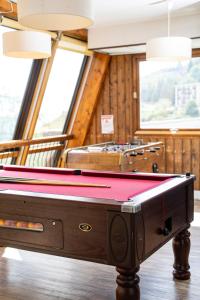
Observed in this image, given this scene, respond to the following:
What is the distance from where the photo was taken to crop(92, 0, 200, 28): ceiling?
188 inches

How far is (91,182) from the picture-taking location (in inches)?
119

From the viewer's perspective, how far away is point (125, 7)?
5.00m

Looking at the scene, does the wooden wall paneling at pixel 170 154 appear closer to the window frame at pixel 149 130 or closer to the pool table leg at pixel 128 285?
the window frame at pixel 149 130

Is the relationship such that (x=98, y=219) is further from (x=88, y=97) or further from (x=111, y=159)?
(x=88, y=97)

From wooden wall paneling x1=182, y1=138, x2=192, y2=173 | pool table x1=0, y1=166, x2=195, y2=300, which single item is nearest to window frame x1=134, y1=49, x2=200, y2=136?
wooden wall paneling x1=182, y1=138, x2=192, y2=173

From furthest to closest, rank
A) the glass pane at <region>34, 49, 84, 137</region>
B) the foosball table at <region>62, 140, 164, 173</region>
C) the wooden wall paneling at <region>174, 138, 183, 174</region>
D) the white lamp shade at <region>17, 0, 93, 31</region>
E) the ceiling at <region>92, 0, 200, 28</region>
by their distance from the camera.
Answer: the wooden wall paneling at <region>174, 138, 183, 174</region>
the glass pane at <region>34, 49, 84, 137</region>
the foosball table at <region>62, 140, 164, 173</region>
the ceiling at <region>92, 0, 200, 28</region>
the white lamp shade at <region>17, 0, 93, 31</region>

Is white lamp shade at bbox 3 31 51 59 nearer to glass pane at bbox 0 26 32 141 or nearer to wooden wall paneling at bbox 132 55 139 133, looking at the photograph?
glass pane at bbox 0 26 32 141

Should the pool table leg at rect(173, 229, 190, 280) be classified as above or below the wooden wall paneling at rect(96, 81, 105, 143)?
below

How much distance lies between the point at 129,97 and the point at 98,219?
473cm

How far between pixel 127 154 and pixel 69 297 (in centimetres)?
240

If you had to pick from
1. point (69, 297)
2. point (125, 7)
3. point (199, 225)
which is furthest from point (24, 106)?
point (69, 297)

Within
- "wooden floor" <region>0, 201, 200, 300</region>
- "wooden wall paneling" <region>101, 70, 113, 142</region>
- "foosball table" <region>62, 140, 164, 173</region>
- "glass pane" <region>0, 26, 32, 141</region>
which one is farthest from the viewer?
"wooden wall paneling" <region>101, 70, 113, 142</region>

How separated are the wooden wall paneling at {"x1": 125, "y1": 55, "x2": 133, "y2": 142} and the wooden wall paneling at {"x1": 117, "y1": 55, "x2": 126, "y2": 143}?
0.05 meters

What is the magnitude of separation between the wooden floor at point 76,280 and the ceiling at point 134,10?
111 inches
